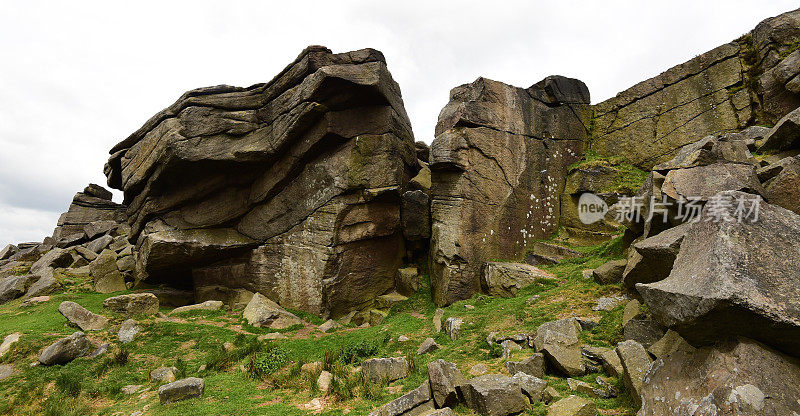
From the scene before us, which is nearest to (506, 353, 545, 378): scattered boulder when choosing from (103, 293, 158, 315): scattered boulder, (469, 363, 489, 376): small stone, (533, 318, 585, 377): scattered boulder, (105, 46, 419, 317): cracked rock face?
(533, 318, 585, 377): scattered boulder

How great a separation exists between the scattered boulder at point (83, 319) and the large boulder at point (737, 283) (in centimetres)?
1709

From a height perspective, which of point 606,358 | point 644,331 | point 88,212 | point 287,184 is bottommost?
point 606,358

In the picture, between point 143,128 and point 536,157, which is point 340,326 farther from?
point 143,128

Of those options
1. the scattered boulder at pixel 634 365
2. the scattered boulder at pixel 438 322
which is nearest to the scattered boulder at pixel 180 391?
the scattered boulder at pixel 438 322

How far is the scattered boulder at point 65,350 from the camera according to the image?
10.2 meters

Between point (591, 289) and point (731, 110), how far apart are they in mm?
11500

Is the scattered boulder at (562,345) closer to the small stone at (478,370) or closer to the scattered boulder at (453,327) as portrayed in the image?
the small stone at (478,370)

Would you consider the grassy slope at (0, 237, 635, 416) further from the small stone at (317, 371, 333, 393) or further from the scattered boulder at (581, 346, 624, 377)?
the scattered boulder at (581, 346, 624, 377)

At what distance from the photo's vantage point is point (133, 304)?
14172mm

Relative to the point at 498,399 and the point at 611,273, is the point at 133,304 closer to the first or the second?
the point at 498,399

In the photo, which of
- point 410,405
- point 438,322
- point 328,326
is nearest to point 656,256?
point 410,405

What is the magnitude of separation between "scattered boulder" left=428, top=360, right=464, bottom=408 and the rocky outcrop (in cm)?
1501

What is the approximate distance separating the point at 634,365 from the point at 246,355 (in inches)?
428

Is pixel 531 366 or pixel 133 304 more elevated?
pixel 133 304
